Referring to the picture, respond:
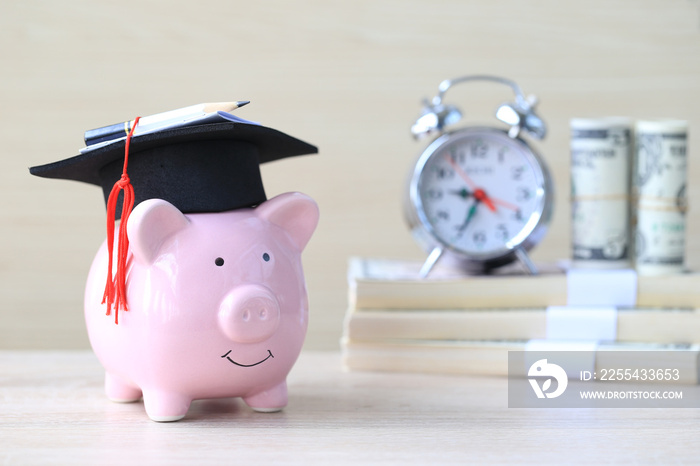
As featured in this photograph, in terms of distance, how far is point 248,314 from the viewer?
33.7 inches

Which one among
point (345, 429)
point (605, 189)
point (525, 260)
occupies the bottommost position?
point (345, 429)

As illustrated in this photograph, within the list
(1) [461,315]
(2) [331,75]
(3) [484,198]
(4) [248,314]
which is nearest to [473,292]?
(1) [461,315]

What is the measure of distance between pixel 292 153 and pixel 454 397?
365mm

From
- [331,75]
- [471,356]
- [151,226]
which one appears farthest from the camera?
[331,75]

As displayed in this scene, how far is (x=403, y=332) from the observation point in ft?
3.89

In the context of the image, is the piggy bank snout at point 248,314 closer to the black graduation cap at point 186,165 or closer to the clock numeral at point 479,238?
the black graduation cap at point 186,165

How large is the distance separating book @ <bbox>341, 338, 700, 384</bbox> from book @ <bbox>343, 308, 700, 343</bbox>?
0.01m

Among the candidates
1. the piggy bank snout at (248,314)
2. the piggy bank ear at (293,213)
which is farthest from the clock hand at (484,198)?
the piggy bank snout at (248,314)

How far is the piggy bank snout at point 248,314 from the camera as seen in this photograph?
2.79 feet

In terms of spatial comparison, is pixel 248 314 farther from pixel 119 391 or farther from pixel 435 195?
pixel 435 195

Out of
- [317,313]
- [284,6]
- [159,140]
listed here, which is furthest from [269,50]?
[159,140]

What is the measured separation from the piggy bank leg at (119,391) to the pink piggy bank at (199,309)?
7 cm

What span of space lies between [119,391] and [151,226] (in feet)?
0.84

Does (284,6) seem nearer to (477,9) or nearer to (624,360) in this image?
(477,9)
